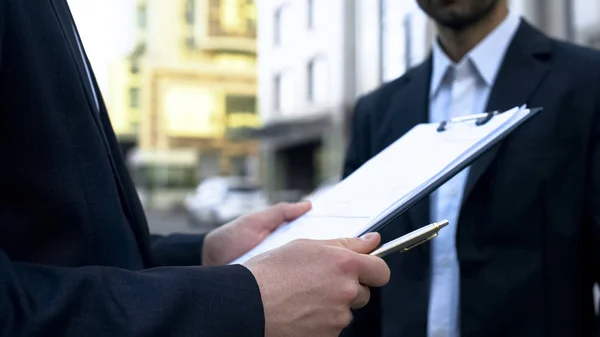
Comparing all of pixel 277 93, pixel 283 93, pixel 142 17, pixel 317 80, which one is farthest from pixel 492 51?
pixel 142 17

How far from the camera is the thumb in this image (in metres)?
0.72

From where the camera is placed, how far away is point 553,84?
4.42 ft

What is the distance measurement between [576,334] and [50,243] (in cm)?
105

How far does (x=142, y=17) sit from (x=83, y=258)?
Answer: 44.1m

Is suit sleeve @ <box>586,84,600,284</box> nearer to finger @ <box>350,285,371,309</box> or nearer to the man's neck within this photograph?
the man's neck

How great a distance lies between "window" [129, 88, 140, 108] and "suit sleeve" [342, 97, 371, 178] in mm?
43030

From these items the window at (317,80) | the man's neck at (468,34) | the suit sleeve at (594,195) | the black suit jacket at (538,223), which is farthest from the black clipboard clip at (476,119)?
the window at (317,80)

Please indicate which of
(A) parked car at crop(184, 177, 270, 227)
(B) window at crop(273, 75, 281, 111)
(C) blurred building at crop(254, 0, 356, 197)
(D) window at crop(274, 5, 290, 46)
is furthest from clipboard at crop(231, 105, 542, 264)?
(B) window at crop(273, 75, 281, 111)

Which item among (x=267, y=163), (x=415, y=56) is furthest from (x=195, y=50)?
(x=415, y=56)

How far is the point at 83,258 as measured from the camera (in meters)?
0.72

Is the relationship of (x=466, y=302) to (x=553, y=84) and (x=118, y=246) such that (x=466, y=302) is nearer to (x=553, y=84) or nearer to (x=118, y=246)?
(x=553, y=84)

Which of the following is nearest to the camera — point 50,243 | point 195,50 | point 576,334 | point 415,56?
point 50,243

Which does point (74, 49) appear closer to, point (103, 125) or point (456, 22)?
point (103, 125)

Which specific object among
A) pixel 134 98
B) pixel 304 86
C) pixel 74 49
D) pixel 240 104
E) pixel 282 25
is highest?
pixel 74 49
